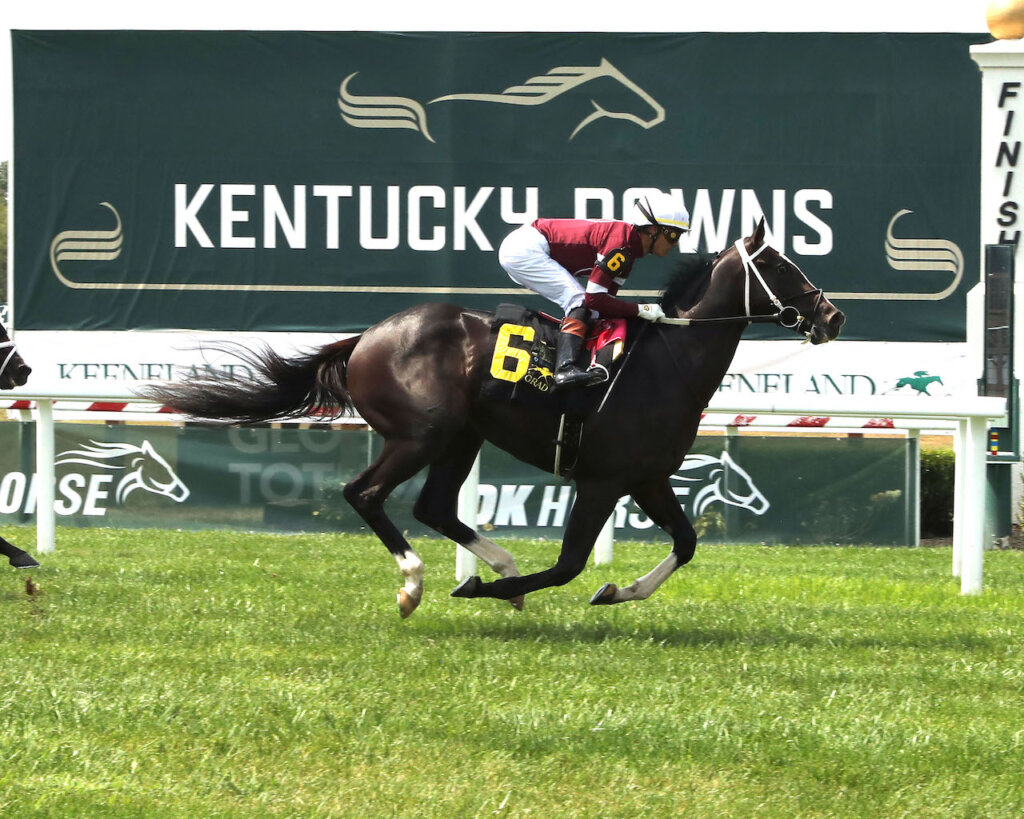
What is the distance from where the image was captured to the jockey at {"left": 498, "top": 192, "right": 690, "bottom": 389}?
5621 mm

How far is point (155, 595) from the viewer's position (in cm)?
638

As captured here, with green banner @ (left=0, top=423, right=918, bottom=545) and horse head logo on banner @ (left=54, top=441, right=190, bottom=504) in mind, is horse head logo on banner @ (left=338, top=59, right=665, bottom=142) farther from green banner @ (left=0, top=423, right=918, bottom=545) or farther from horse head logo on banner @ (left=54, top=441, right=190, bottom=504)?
horse head logo on banner @ (left=54, top=441, right=190, bottom=504)

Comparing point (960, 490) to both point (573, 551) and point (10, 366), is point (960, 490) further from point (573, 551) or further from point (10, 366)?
point (10, 366)

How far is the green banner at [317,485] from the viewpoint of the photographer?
10.2 m

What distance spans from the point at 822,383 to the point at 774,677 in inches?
255

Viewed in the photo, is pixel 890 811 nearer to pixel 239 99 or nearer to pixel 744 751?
pixel 744 751

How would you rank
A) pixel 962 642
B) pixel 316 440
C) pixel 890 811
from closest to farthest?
pixel 890 811 → pixel 962 642 → pixel 316 440

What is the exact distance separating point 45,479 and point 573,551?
11.9ft

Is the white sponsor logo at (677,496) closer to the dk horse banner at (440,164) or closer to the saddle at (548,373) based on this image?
the dk horse banner at (440,164)

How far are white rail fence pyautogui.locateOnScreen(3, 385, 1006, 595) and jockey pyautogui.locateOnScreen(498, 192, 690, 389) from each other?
57.9 inches

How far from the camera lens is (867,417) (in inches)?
291

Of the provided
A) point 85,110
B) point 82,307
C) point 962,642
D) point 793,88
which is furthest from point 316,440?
point 962,642

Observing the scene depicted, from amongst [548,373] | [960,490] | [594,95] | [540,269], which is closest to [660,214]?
[540,269]

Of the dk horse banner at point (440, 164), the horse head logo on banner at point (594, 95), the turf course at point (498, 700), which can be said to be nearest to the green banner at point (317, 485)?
the dk horse banner at point (440, 164)
